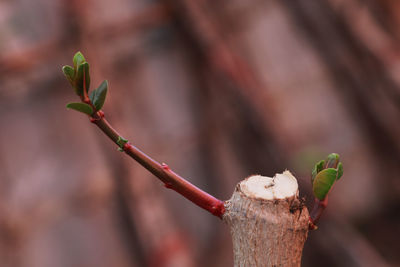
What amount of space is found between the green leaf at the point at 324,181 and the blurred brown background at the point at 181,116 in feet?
2.49

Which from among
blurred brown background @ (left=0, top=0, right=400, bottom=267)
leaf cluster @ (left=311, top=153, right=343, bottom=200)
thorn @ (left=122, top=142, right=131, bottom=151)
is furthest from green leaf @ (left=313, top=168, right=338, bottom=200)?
blurred brown background @ (left=0, top=0, right=400, bottom=267)

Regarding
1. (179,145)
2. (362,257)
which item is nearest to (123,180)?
(179,145)

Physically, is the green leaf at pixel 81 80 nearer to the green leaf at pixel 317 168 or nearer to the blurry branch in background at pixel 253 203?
the blurry branch in background at pixel 253 203

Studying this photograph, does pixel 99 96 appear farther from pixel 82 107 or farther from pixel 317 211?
pixel 317 211

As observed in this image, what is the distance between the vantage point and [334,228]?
115cm

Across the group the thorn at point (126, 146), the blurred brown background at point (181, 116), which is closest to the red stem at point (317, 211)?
the thorn at point (126, 146)

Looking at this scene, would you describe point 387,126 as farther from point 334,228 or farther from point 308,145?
point 334,228

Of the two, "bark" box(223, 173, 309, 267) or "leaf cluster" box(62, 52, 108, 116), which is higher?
"leaf cluster" box(62, 52, 108, 116)

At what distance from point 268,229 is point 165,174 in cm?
6

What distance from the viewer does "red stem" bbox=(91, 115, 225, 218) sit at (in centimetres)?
25

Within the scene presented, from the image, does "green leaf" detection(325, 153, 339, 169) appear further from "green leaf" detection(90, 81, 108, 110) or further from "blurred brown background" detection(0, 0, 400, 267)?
"blurred brown background" detection(0, 0, 400, 267)

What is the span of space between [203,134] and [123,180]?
0.41 metres

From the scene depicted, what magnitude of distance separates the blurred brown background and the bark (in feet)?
2.49

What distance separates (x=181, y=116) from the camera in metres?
1.44
